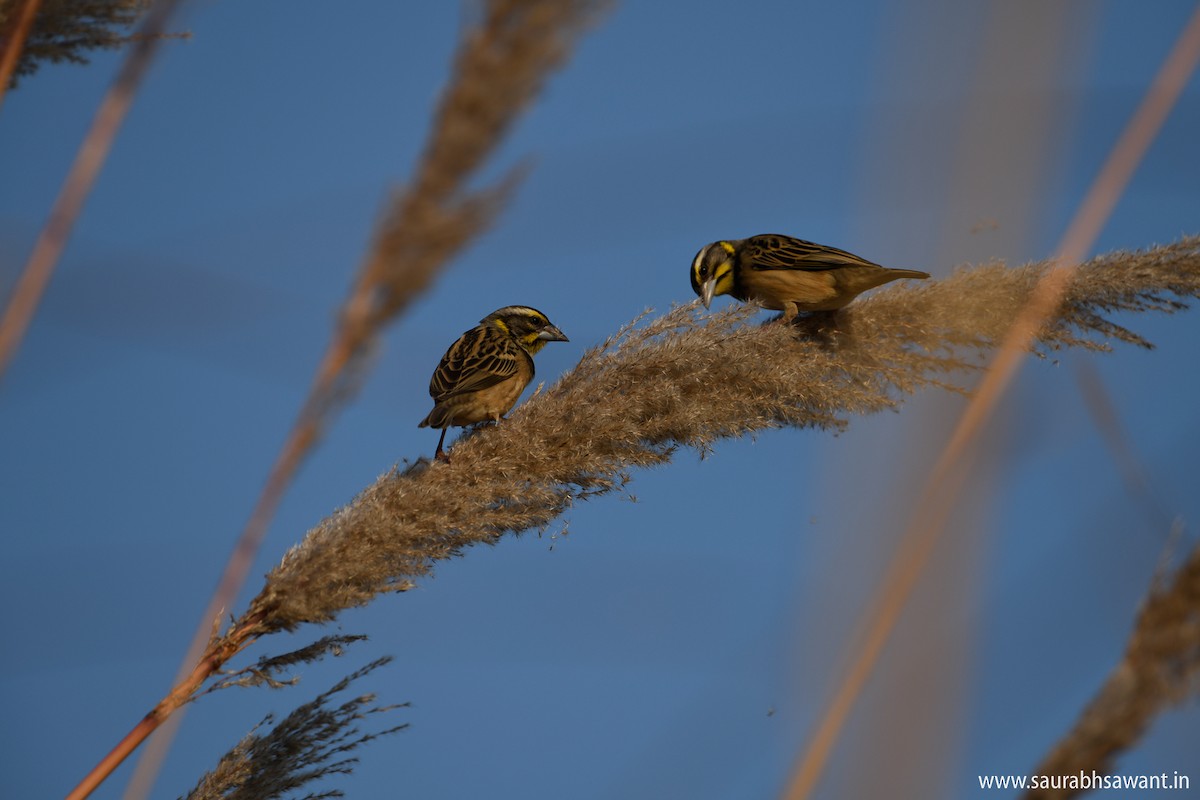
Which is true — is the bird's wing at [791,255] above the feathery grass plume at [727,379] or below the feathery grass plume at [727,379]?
above

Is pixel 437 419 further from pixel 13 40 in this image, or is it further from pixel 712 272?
pixel 13 40

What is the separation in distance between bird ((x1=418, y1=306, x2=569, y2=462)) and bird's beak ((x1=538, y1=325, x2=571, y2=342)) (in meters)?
0.17

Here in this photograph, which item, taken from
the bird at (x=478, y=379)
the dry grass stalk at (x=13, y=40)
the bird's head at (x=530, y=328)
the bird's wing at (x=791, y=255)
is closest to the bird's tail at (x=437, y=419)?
the bird at (x=478, y=379)

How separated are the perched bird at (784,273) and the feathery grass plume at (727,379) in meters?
0.63

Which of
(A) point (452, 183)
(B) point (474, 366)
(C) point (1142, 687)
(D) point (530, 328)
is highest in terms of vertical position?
(D) point (530, 328)

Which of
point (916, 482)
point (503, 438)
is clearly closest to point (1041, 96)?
point (916, 482)

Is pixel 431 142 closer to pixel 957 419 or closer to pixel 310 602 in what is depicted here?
pixel 957 419

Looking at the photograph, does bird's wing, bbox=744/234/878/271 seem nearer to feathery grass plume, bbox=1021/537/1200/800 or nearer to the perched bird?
the perched bird

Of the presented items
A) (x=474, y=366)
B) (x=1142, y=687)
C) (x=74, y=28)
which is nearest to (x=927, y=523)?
(x=1142, y=687)

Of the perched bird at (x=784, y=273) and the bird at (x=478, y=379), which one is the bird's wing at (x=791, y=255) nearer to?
the perched bird at (x=784, y=273)

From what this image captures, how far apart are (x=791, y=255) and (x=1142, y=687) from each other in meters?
4.58

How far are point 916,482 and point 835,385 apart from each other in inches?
77.5

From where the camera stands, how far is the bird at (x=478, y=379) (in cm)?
500

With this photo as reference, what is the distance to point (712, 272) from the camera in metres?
6.20
